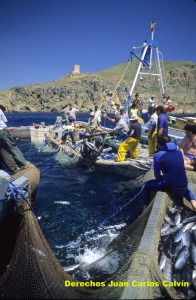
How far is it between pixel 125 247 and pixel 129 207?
4.00 metres

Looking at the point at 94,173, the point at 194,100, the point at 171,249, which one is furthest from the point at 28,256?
the point at 194,100

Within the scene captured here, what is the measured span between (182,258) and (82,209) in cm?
513

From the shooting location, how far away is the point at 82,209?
9.23 metres

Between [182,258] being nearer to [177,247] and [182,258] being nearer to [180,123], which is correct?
[177,247]

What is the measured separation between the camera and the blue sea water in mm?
6688

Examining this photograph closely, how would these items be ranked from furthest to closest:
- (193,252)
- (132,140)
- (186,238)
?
1. (132,140)
2. (186,238)
3. (193,252)

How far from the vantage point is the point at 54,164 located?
52.8 ft

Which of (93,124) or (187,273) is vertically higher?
(93,124)

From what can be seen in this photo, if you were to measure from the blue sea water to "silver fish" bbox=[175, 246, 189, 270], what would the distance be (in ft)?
7.47

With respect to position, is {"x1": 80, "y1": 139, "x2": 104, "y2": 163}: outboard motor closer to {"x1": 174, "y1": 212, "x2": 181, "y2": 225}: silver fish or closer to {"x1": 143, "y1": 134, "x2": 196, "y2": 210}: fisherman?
{"x1": 143, "y1": 134, "x2": 196, "y2": 210}: fisherman

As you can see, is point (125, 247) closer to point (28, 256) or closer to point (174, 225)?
point (174, 225)

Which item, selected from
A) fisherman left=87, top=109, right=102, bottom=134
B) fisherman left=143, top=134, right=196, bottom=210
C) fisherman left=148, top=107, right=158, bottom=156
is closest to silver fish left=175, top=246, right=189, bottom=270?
fisherman left=143, top=134, right=196, bottom=210

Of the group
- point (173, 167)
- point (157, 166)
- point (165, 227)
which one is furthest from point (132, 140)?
point (165, 227)

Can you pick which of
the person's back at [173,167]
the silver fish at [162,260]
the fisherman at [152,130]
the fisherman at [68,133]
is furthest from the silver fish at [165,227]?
the fisherman at [68,133]
